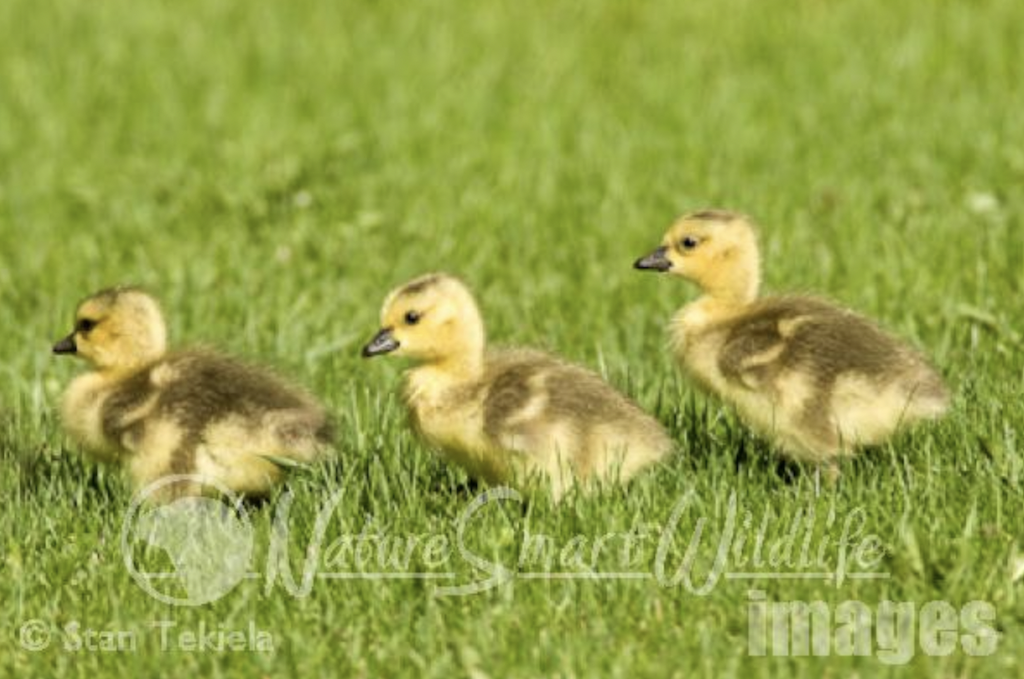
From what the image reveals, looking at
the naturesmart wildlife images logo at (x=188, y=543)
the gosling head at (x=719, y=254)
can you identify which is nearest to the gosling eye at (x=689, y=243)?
the gosling head at (x=719, y=254)

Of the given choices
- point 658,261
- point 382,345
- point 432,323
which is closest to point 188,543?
point 382,345

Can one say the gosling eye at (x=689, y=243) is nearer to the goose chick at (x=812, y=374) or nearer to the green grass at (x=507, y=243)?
the goose chick at (x=812, y=374)

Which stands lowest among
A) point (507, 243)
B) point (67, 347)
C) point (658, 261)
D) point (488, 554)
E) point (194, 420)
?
point (488, 554)

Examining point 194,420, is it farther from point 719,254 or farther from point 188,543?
point 719,254

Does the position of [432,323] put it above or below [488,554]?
above

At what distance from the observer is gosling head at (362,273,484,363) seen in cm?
696

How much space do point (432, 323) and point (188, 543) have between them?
1028mm

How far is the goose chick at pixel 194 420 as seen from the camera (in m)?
6.86

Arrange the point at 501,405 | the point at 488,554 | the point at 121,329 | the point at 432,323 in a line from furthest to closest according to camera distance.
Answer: the point at 121,329 → the point at 432,323 → the point at 501,405 → the point at 488,554

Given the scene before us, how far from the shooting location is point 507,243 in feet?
35.7

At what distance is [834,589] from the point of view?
19.8 ft

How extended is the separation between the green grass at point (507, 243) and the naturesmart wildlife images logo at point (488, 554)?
0.03 metres

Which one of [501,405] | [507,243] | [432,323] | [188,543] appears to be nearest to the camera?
[188,543]

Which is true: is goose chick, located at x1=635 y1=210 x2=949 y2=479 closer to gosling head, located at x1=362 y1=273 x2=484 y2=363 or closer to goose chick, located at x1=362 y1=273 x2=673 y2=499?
goose chick, located at x1=362 y1=273 x2=673 y2=499
